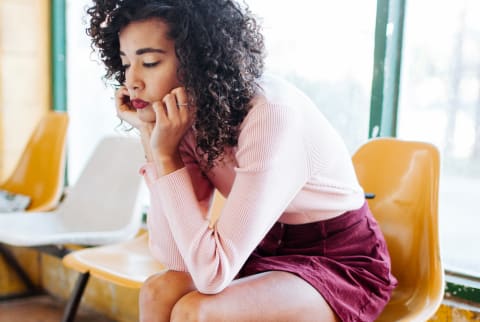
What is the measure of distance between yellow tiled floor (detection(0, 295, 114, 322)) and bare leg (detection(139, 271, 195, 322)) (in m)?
1.59

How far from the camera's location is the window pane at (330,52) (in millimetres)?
1977

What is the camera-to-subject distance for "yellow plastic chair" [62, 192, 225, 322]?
174 centimetres

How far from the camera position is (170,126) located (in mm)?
1206

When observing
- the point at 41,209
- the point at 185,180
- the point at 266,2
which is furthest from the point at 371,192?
the point at 41,209

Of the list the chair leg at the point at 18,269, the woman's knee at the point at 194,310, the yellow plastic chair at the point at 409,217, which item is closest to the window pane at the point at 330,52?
the yellow plastic chair at the point at 409,217

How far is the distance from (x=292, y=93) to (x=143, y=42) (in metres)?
0.32

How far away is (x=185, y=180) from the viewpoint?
47.1 inches

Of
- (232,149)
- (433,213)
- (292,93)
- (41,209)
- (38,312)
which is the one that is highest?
(292,93)

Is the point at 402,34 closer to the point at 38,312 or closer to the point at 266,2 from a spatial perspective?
the point at 266,2

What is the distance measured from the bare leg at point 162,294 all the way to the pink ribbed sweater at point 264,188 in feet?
0.16

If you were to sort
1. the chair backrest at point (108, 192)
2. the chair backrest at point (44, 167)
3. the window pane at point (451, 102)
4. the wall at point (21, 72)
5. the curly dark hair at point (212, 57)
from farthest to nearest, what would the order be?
the wall at point (21, 72), the chair backrest at point (44, 167), the chair backrest at point (108, 192), the window pane at point (451, 102), the curly dark hair at point (212, 57)

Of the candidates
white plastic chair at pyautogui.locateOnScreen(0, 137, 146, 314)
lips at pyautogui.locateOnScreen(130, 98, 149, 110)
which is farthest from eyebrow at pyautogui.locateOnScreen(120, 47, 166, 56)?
white plastic chair at pyautogui.locateOnScreen(0, 137, 146, 314)

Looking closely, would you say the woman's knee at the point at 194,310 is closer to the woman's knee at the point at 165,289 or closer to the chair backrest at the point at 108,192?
the woman's knee at the point at 165,289

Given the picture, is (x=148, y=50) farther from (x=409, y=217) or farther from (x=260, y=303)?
(x=409, y=217)
